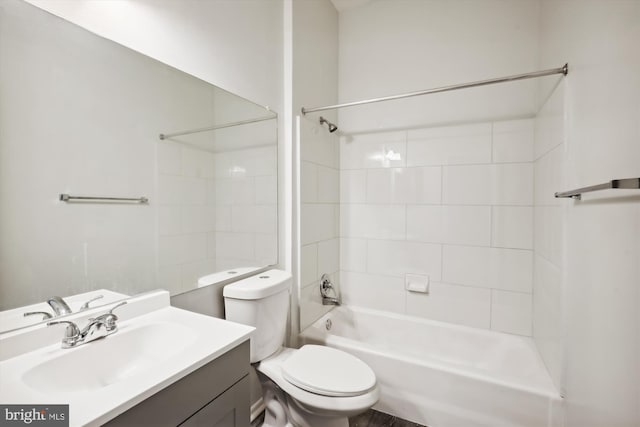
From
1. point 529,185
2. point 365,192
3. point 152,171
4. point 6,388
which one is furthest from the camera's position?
point 365,192

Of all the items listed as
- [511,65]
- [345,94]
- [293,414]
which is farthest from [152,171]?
[511,65]

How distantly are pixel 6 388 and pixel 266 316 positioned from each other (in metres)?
0.90

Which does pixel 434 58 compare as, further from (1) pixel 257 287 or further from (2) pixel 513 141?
(1) pixel 257 287

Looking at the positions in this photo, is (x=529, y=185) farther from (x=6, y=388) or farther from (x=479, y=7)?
(x=6, y=388)

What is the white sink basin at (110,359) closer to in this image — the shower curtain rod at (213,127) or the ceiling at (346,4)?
the shower curtain rod at (213,127)

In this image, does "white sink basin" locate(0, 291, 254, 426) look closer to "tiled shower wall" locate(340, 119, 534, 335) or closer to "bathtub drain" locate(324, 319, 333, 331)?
"bathtub drain" locate(324, 319, 333, 331)

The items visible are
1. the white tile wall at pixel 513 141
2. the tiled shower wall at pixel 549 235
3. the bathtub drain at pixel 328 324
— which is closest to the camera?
the tiled shower wall at pixel 549 235

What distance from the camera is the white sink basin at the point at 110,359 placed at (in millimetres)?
765

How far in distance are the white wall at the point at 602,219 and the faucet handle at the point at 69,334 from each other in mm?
1542

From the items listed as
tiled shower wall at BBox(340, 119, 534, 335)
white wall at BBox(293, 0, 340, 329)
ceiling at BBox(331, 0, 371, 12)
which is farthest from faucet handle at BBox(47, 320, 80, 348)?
ceiling at BBox(331, 0, 371, 12)

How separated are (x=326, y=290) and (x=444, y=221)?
1001 millimetres

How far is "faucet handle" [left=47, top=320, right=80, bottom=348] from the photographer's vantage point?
84cm

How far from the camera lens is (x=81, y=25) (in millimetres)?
928

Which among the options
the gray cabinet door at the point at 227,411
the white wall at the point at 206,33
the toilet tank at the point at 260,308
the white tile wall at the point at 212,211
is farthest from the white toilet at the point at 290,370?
the white wall at the point at 206,33
